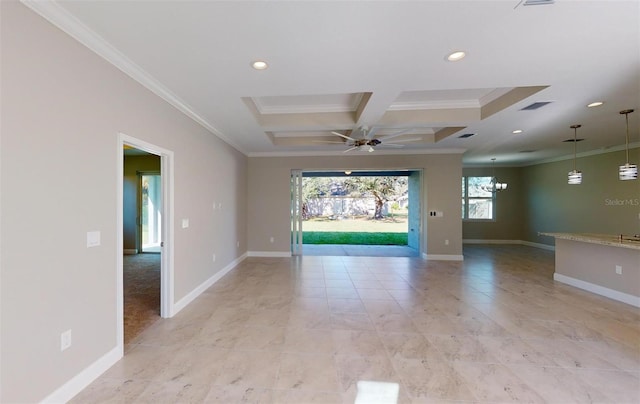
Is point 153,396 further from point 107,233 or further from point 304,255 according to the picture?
point 304,255

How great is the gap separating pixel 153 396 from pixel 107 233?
1331mm

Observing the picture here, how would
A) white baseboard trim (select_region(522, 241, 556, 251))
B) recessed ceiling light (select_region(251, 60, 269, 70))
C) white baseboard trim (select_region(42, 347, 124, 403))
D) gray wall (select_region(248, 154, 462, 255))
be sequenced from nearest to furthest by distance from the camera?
white baseboard trim (select_region(42, 347, 124, 403)) → recessed ceiling light (select_region(251, 60, 269, 70)) → gray wall (select_region(248, 154, 462, 255)) → white baseboard trim (select_region(522, 241, 556, 251))

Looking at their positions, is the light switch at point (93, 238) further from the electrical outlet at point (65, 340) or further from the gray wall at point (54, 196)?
the electrical outlet at point (65, 340)

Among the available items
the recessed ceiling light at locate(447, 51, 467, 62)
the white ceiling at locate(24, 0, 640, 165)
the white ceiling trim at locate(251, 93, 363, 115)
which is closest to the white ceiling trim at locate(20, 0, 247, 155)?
the white ceiling at locate(24, 0, 640, 165)

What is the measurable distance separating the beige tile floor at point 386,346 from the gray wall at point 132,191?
4.27m

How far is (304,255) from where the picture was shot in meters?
7.09

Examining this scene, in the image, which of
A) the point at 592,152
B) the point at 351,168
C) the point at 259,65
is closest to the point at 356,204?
the point at 351,168

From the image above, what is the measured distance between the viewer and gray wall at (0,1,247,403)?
152 centimetres

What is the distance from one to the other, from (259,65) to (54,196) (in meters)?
1.88

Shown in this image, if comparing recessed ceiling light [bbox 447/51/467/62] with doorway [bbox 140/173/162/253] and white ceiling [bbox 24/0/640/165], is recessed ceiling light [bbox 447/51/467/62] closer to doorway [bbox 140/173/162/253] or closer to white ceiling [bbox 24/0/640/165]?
white ceiling [bbox 24/0/640/165]

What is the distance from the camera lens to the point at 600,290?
406 cm

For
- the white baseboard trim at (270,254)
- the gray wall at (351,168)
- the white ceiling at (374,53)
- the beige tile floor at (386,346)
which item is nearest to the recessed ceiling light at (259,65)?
the white ceiling at (374,53)

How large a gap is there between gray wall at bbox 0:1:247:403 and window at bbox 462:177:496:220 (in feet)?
31.5

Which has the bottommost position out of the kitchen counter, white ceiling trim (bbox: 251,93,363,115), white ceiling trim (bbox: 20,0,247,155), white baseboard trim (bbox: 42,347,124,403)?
white baseboard trim (bbox: 42,347,124,403)
